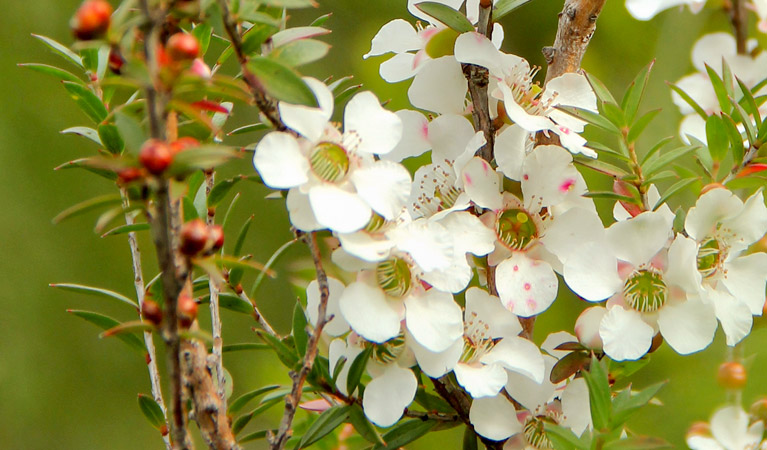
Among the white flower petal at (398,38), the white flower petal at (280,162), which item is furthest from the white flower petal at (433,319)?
the white flower petal at (398,38)

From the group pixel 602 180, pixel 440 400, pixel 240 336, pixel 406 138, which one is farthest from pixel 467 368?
pixel 240 336

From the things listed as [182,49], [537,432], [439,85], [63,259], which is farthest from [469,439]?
[63,259]

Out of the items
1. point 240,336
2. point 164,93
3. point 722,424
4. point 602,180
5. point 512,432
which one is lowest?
point 240,336

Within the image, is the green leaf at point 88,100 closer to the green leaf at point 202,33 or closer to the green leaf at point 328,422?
the green leaf at point 202,33

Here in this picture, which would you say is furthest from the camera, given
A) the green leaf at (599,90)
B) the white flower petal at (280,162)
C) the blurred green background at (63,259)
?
the blurred green background at (63,259)

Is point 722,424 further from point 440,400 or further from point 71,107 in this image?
point 71,107

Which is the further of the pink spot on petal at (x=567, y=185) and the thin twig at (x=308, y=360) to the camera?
the pink spot on petal at (x=567, y=185)
